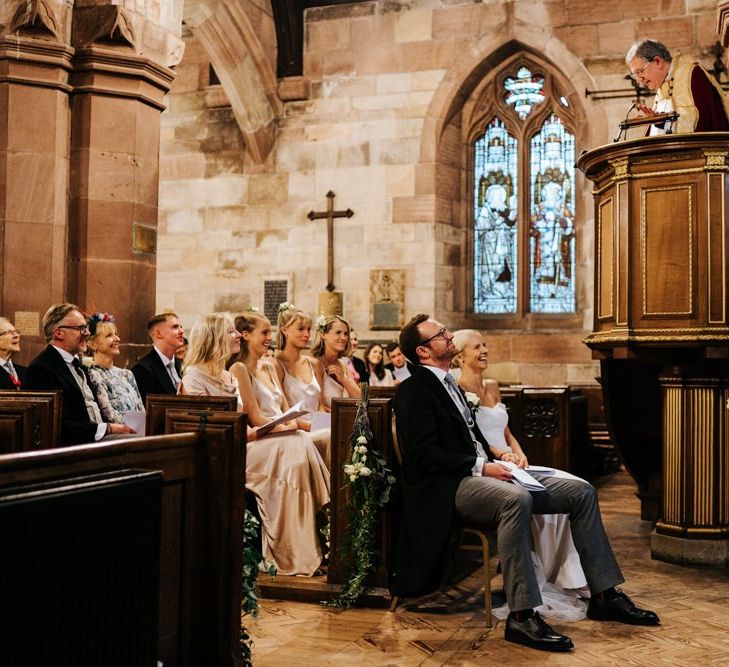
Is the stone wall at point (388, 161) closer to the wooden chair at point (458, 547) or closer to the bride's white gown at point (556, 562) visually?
the bride's white gown at point (556, 562)

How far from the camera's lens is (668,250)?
5254mm

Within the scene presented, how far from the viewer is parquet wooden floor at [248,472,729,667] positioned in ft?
11.8

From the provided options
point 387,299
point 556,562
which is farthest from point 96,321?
point 387,299

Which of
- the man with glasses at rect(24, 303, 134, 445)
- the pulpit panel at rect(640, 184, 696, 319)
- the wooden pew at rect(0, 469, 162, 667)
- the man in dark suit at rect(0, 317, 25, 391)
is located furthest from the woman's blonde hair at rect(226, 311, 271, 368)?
the wooden pew at rect(0, 469, 162, 667)

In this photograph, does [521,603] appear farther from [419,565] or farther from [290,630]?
[290,630]

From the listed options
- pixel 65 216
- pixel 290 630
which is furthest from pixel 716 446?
pixel 65 216

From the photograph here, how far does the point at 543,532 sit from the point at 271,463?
4.93 feet

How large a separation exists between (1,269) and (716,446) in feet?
16.2

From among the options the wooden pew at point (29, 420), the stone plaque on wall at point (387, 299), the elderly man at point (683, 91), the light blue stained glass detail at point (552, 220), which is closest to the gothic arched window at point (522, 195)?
the light blue stained glass detail at point (552, 220)

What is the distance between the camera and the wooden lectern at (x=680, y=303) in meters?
5.13

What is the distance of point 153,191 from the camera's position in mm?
7195

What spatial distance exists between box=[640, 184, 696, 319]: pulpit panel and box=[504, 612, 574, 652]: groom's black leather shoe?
85.4 inches

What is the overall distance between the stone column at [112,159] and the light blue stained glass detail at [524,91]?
5350 mm

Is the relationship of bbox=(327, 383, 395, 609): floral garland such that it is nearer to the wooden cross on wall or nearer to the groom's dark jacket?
the groom's dark jacket
